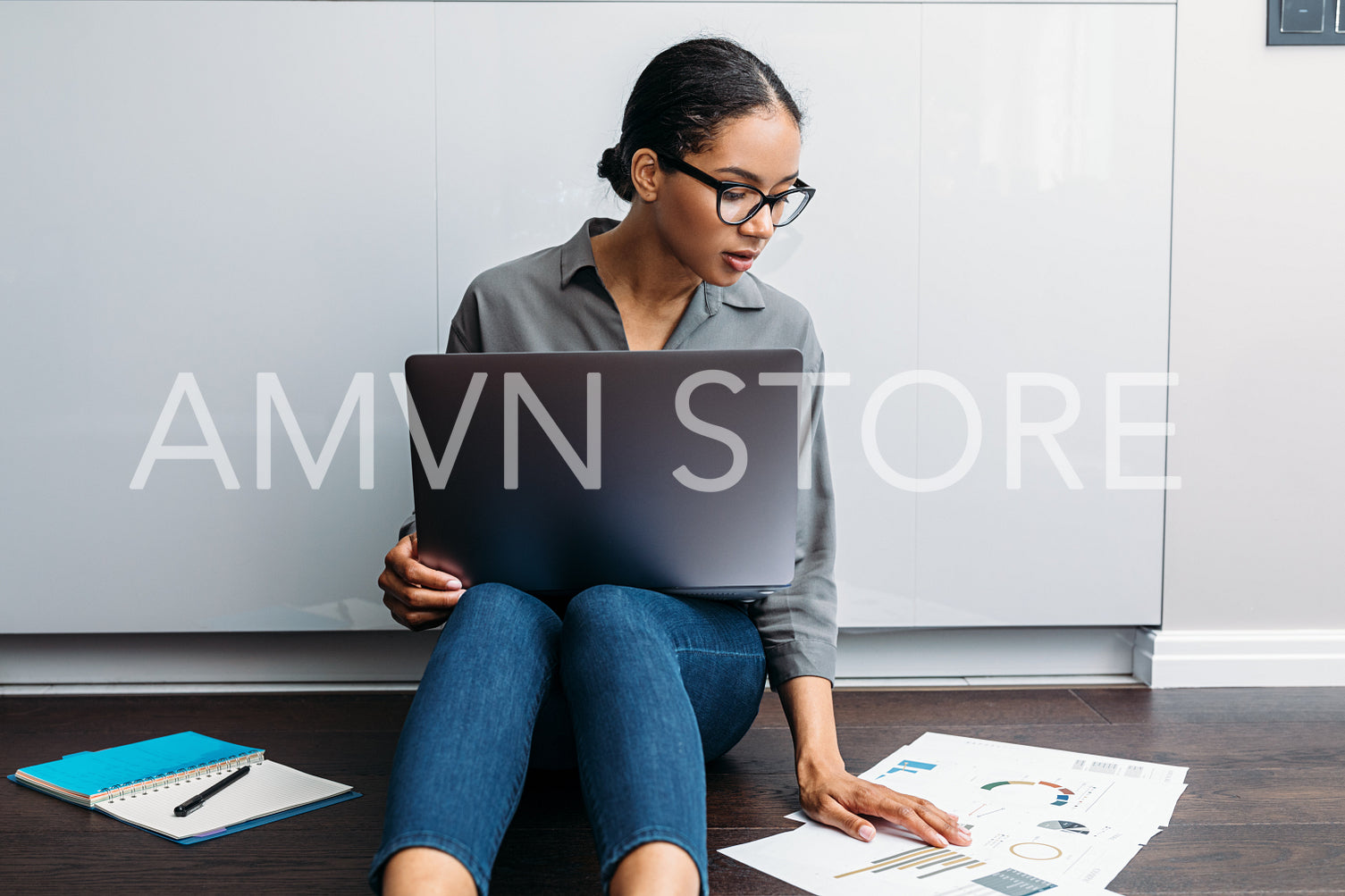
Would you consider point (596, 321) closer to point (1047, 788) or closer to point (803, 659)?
point (803, 659)

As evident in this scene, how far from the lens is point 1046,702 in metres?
2.06

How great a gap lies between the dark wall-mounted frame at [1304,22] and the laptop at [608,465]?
1.58 metres

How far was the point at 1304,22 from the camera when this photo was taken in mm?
2080

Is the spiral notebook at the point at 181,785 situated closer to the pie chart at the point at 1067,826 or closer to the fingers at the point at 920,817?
the fingers at the point at 920,817

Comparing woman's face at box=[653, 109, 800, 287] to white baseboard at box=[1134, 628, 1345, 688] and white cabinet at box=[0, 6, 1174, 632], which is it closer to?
white cabinet at box=[0, 6, 1174, 632]

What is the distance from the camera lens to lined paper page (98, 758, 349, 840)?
1.41m

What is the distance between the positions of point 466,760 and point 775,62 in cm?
156

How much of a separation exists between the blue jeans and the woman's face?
46 cm

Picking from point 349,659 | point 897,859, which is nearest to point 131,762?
point 349,659

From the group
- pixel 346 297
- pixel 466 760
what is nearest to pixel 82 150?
pixel 346 297

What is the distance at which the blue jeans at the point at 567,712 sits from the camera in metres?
0.92

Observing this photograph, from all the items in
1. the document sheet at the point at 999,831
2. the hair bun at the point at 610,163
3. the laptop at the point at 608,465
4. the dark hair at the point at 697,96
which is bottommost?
the document sheet at the point at 999,831

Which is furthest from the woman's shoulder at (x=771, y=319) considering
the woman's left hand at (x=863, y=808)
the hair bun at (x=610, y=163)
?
the woman's left hand at (x=863, y=808)

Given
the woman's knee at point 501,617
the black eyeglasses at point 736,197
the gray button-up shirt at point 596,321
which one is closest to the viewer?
the woman's knee at point 501,617
